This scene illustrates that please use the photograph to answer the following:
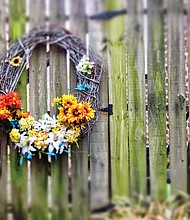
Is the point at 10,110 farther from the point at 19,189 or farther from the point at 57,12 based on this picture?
the point at 57,12

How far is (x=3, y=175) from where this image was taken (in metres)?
2.50

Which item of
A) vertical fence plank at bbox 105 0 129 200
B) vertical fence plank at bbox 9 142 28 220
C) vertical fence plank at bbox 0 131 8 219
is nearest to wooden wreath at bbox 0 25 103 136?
vertical fence plank at bbox 105 0 129 200

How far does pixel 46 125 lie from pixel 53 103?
0.14 meters

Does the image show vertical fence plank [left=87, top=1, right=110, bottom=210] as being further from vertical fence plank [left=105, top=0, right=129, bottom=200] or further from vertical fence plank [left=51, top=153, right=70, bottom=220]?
vertical fence plank [left=51, top=153, right=70, bottom=220]

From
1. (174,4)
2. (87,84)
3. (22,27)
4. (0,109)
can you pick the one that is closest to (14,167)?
(0,109)

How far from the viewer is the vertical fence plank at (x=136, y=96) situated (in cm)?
250

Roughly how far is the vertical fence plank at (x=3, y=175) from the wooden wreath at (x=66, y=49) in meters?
0.31

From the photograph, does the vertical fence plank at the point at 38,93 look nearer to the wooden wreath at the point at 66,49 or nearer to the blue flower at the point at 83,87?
the wooden wreath at the point at 66,49

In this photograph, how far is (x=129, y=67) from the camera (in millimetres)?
2502

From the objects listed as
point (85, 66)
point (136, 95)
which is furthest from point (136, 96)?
point (85, 66)

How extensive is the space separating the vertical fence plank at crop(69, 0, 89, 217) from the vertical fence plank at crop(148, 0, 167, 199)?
1.37 ft

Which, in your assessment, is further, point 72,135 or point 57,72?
point 57,72

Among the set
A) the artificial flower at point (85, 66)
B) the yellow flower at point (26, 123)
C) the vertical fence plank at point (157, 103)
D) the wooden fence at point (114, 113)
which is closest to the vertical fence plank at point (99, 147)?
the wooden fence at point (114, 113)

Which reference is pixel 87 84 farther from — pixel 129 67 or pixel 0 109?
pixel 0 109
